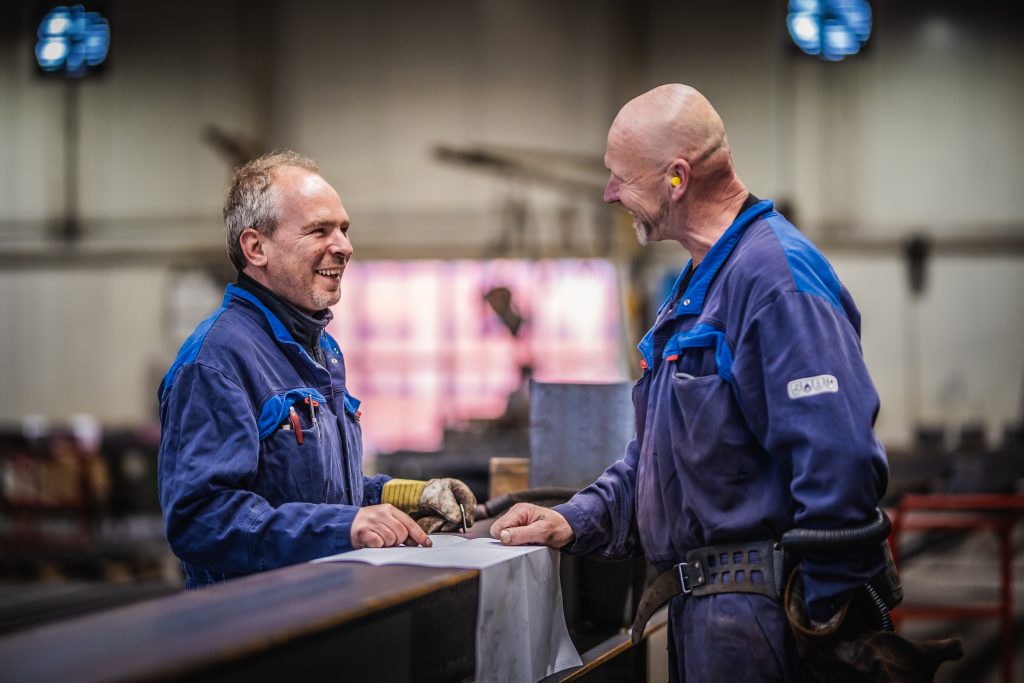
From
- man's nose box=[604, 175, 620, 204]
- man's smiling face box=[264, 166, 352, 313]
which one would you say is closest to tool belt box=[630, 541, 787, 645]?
man's nose box=[604, 175, 620, 204]

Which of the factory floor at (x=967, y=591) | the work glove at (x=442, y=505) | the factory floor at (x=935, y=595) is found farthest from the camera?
the factory floor at (x=935, y=595)

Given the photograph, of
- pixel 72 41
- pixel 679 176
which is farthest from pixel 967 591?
pixel 72 41

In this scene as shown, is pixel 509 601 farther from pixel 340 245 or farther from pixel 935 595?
pixel 935 595

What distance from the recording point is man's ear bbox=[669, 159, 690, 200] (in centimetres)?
210

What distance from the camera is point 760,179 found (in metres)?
12.3

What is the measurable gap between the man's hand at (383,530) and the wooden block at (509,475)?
98 centimetres

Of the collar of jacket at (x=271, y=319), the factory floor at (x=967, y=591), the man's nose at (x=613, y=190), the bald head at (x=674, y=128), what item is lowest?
the factory floor at (x=967, y=591)

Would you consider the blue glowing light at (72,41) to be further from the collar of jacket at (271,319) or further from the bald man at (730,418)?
the bald man at (730,418)

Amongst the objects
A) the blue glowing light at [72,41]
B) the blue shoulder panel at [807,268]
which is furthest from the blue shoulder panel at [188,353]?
the blue glowing light at [72,41]

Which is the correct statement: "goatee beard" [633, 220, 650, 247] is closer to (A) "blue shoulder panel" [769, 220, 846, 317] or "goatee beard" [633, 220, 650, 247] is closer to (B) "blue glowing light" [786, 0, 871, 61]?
(A) "blue shoulder panel" [769, 220, 846, 317]

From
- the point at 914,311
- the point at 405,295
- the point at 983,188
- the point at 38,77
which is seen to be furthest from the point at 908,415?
the point at 38,77

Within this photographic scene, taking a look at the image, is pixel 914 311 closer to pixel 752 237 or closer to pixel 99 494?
pixel 99 494

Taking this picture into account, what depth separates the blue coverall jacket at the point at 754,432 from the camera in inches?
70.9

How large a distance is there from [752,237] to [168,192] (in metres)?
12.8
